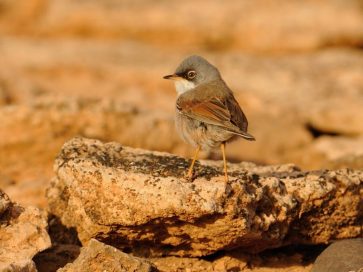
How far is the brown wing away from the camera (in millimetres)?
6914

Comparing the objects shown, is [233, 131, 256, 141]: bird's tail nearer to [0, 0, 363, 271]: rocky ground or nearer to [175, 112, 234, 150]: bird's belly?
[175, 112, 234, 150]: bird's belly

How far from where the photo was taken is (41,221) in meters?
6.40

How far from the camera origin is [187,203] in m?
6.13

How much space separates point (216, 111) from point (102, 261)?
1881 mm

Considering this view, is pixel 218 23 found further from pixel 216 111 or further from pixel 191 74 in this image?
pixel 216 111

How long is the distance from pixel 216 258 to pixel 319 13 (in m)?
10.5

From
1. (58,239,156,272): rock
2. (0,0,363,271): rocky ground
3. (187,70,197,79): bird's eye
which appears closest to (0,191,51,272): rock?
(0,0,363,271): rocky ground

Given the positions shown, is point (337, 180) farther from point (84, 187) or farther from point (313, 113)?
point (313, 113)

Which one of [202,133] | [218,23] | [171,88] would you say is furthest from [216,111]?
[218,23]

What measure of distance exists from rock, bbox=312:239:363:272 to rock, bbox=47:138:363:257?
1.15 ft

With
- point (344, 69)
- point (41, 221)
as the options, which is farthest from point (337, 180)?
point (344, 69)

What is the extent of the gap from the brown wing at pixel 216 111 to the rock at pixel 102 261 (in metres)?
1.49

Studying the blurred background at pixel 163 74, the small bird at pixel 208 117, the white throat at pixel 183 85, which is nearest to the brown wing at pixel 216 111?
the small bird at pixel 208 117

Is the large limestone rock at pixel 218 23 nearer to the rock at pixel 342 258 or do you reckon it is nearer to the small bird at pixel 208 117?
the small bird at pixel 208 117
